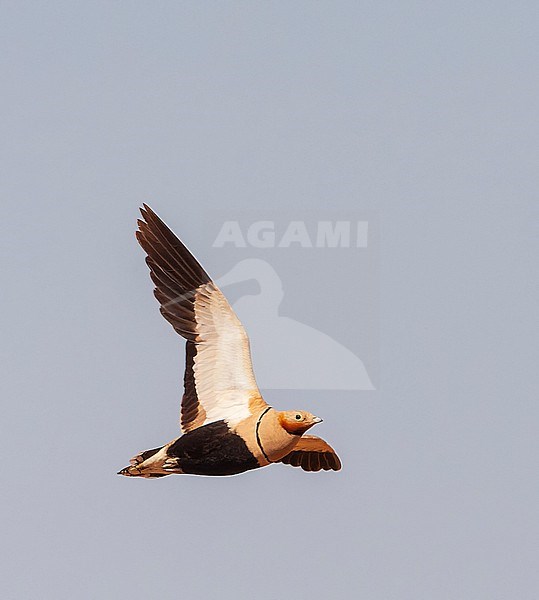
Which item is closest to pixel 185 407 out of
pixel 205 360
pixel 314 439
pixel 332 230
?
pixel 205 360

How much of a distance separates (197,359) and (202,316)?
20.5 inches

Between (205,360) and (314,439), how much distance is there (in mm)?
2013

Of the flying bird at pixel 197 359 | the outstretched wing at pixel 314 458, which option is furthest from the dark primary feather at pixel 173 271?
the outstretched wing at pixel 314 458

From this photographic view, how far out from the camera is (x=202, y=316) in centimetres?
1944

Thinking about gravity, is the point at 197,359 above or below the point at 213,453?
above

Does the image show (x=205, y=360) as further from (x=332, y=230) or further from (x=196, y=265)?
(x=332, y=230)

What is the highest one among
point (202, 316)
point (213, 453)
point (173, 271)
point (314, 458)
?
point (173, 271)

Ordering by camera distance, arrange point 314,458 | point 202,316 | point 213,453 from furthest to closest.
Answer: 1. point 314,458
2. point 202,316
3. point 213,453

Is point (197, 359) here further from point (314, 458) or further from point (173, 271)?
point (314, 458)

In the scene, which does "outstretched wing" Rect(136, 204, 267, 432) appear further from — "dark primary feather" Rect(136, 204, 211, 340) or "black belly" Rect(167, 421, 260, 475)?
"black belly" Rect(167, 421, 260, 475)

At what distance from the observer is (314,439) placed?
2064 cm

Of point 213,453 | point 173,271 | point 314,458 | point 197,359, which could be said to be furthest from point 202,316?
point 314,458

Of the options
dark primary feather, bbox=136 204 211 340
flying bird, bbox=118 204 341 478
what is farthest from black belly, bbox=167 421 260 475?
dark primary feather, bbox=136 204 211 340

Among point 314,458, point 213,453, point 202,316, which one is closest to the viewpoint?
point 213,453
